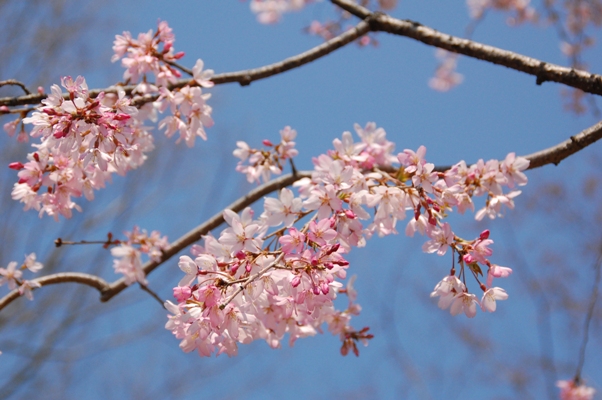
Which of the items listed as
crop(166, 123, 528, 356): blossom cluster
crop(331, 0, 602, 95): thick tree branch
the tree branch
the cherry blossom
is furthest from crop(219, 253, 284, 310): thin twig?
the cherry blossom

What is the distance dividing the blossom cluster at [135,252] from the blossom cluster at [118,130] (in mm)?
350

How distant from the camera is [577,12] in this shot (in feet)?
16.2

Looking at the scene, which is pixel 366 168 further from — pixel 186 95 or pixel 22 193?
pixel 22 193

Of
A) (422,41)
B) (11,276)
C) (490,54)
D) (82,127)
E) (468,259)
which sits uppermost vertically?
(422,41)

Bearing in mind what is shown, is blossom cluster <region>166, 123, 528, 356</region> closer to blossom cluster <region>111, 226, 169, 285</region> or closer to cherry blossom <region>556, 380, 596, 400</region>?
blossom cluster <region>111, 226, 169, 285</region>

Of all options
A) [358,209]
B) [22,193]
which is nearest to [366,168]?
[358,209]

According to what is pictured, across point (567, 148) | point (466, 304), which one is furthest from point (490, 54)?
point (466, 304)

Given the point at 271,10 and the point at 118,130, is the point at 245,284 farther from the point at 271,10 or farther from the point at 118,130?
the point at 271,10

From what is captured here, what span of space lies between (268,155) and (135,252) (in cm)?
77

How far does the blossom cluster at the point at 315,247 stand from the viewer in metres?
1.26

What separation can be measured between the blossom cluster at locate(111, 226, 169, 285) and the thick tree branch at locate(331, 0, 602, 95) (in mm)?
1586

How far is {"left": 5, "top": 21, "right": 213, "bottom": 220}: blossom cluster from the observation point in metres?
1.42

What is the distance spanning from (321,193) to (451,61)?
689 cm

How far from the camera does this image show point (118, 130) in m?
1.41
